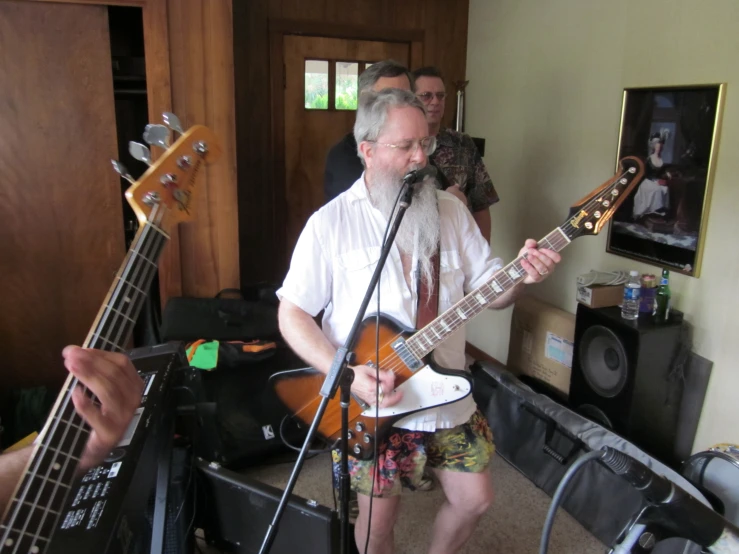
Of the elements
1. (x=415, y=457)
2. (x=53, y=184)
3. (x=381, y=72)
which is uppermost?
(x=381, y=72)

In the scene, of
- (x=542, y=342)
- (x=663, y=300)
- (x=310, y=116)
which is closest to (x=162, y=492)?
(x=663, y=300)

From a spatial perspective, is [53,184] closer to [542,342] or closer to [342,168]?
[342,168]

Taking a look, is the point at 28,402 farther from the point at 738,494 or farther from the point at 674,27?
the point at 674,27

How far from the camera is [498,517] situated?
2.06 meters

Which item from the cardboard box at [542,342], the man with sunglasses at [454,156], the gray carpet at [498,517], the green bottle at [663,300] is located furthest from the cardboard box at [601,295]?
the gray carpet at [498,517]

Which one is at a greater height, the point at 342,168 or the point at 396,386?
the point at 342,168

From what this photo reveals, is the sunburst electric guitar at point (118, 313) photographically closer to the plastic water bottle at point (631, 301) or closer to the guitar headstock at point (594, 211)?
the guitar headstock at point (594, 211)

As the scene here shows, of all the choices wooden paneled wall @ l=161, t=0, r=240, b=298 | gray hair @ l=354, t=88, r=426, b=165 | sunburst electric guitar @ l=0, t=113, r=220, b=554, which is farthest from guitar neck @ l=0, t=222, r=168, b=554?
wooden paneled wall @ l=161, t=0, r=240, b=298

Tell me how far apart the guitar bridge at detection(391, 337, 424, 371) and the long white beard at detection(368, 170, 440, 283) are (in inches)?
6.5

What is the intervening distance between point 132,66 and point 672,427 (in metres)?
2.67

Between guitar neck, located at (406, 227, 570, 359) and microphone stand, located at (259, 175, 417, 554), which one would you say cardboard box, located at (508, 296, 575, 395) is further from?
microphone stand, located at (259, 175, 417, 554)

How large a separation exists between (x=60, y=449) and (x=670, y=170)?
6.84 feet

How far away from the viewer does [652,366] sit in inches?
80.0

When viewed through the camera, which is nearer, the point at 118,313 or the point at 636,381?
the point at 118,313
